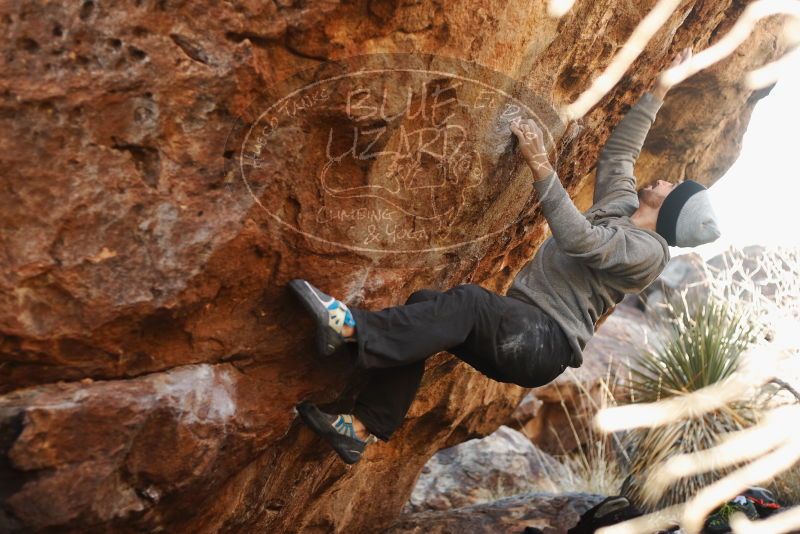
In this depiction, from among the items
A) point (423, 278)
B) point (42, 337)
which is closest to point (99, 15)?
point (42, 337)

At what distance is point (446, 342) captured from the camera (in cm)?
374

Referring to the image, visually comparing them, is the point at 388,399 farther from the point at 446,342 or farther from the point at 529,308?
the point at 529,308

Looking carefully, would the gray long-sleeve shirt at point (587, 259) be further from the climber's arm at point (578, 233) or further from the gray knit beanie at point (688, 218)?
the gray knit beanie at point (688, 218)

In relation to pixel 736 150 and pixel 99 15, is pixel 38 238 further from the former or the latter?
pixel 736 150

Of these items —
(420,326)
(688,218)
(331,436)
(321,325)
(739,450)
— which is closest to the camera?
(321,325)

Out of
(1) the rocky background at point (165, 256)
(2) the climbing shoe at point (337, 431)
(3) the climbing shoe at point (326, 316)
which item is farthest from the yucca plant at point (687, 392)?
(3) the climbing shoe at point (326, 316)

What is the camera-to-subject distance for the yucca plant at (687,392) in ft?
21.8

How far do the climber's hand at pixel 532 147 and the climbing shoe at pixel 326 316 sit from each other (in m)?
1.23

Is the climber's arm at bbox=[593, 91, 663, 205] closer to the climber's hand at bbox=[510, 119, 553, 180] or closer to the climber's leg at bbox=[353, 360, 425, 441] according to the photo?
the climber's hand at bbox=[510, 119, 553, 180]

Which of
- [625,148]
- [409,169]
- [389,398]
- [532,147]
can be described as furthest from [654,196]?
[389,398]

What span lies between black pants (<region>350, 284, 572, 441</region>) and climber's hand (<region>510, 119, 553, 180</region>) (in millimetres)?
665

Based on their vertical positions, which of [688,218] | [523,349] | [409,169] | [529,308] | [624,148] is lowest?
[523,349]

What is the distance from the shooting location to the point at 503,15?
3.84 metres

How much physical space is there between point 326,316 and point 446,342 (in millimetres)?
589
